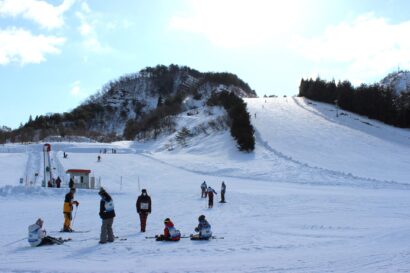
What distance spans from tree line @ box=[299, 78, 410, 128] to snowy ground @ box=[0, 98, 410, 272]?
15646 mm

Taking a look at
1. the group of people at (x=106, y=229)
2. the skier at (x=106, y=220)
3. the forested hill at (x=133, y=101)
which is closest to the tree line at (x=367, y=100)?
the forested hill at (x=133, y=101)

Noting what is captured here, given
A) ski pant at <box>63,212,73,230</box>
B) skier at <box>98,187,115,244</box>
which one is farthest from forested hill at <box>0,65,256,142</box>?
skier at <box>98,187,115,244</box>

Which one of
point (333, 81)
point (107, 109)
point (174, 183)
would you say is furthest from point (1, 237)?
point (107, 109)

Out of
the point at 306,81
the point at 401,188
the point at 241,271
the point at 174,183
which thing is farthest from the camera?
the point at 306,81

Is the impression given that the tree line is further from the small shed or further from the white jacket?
the white jacket

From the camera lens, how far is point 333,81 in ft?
300

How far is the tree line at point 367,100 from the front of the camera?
73.9m

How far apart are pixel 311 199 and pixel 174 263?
663 inches

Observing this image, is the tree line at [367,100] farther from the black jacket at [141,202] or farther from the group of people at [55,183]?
the black jacket at [141,202]

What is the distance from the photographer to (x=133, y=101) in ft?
509

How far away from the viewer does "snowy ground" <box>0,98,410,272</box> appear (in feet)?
29.8

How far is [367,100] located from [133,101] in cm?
9416

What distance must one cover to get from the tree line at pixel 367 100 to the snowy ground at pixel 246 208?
15.6 metres

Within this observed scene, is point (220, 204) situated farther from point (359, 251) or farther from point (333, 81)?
point (333, 81)
